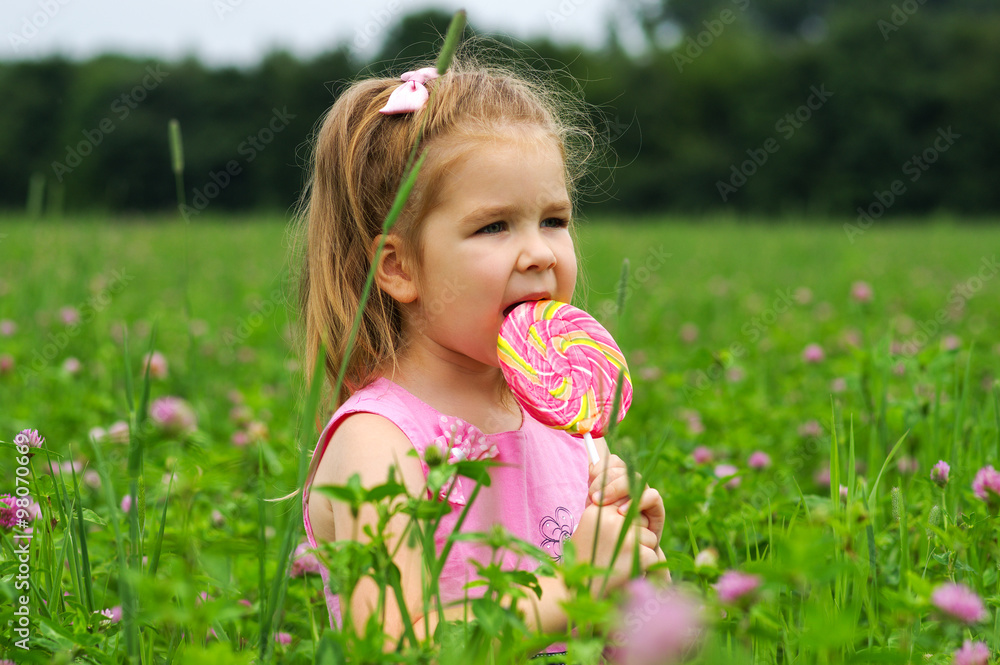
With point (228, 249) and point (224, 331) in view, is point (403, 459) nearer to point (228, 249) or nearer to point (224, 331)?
point (224, 331)

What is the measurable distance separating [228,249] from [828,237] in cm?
626

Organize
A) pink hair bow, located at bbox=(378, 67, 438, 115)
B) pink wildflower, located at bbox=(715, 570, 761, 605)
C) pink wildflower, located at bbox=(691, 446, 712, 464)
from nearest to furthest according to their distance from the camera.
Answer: pink wildflower, located at bbox=(715, 570, 761, 605) < pink hair bow, located at bbox=(378, 67, 438, 115) < pink wildflower, located at bbox=(691, 446, 712, 464)

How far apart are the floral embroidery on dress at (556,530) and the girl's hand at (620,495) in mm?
186

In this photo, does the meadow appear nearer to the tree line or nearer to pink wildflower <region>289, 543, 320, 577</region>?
pink wildflower <region>289, 543, 320, 577</region>

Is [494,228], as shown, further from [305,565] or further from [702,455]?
[702,455]

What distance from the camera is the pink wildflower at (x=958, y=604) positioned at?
0.74 metres

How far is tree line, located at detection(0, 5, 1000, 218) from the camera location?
2094 centimetres

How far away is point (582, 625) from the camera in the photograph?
760 mm

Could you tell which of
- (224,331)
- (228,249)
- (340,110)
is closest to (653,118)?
(228,249)

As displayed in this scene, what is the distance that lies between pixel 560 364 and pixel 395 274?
0.33 m

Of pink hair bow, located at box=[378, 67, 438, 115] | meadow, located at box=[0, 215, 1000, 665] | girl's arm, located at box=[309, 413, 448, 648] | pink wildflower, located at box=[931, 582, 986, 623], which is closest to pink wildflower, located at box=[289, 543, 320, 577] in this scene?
meadow, located at box=[0, 215, 1000, 665]

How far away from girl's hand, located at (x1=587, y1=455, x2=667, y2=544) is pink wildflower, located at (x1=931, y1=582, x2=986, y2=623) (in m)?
0.36

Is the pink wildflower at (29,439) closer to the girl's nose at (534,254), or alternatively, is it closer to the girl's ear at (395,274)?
the girl's ear at (395,274)

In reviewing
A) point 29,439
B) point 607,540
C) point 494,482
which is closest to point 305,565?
point 494,482
